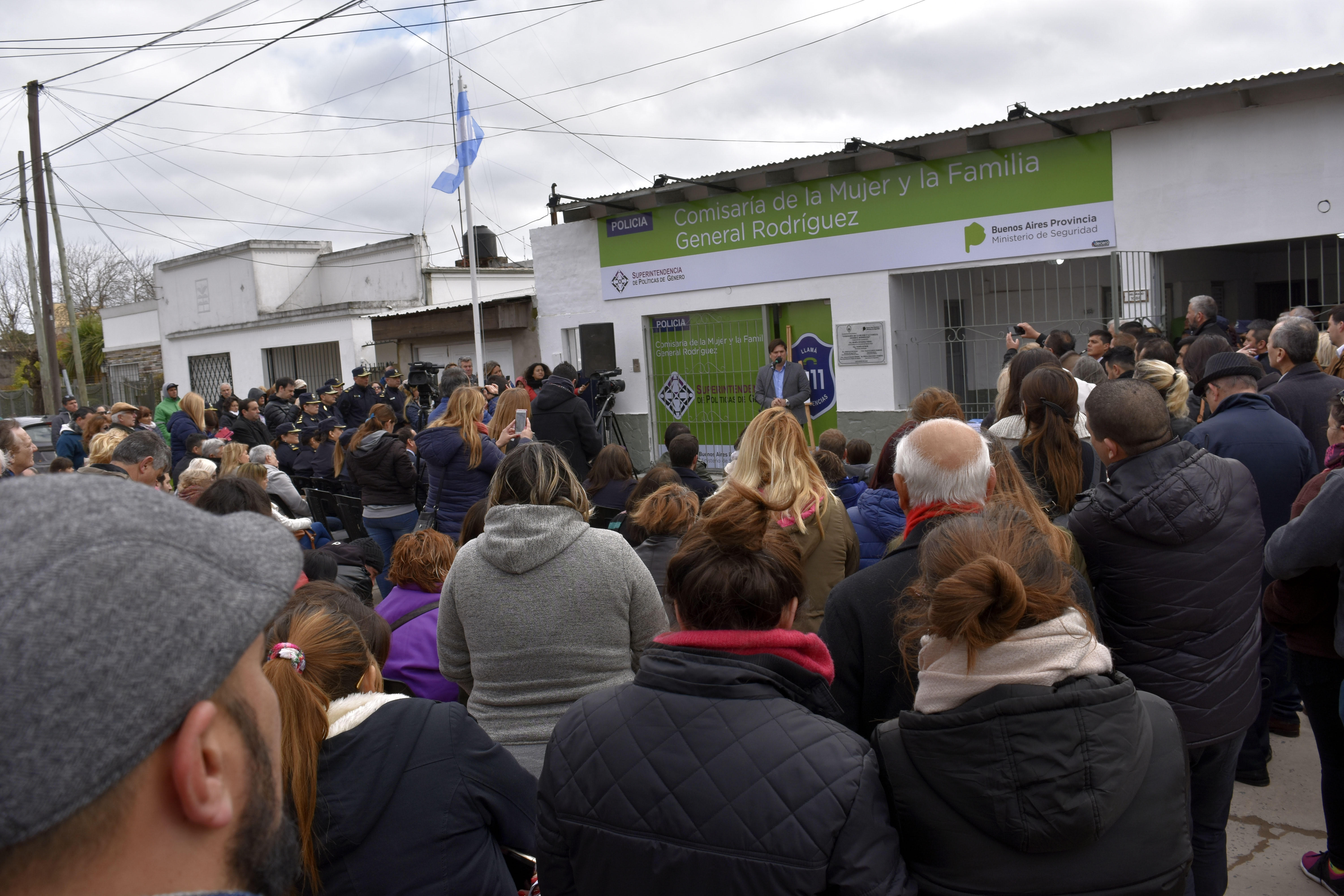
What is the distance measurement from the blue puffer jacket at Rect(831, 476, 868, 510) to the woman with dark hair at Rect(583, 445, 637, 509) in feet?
4.08

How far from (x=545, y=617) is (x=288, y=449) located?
8377 millimetres

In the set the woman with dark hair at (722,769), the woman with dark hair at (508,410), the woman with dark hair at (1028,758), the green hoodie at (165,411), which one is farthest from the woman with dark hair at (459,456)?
the green hoodie at (165,411)

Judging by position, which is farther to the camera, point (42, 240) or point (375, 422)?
point (42, 240)

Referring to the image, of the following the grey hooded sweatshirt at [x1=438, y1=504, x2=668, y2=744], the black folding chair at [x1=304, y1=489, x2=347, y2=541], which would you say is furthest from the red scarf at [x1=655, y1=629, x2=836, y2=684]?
the black folding chair at [x1=304, y1=489, x2=347, y2=541]

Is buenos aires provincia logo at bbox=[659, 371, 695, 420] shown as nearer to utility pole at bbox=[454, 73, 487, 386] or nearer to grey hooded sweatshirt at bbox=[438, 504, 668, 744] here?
utility pole at bbox=[454, 73, 487, 386]

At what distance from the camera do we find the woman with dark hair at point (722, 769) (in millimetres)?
1671

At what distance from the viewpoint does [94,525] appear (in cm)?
84

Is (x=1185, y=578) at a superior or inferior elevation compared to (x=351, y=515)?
superior

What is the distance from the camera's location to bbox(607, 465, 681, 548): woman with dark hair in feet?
14.4

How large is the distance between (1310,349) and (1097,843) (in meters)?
4.74

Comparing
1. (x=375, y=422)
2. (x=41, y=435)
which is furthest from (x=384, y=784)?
(x=41, y=435)

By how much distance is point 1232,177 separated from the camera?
9.66 m

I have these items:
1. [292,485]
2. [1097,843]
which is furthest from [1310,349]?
[292,485]

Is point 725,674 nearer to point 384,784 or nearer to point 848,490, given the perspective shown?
point 384,784
